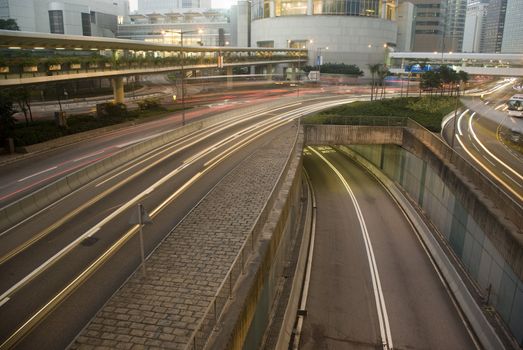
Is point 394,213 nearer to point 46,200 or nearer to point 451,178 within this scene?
point 451,178

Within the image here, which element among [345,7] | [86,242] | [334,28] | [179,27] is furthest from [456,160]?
[179,27]

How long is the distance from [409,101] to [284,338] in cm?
4645

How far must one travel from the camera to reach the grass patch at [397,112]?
36469 millimetres

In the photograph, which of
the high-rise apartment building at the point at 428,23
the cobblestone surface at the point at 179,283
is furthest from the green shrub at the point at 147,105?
the high-rise apartment building at the point at 428,23

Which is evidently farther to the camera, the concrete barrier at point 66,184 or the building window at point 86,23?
the building window at point 86,23

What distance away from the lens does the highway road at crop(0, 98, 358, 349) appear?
34.5 ft

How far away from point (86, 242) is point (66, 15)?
118m

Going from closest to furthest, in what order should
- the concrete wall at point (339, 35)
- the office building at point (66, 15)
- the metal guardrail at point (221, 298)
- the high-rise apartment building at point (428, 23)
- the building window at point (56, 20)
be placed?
the metal guardrail at point (221, 298), the office building at point (66, 15), the building window at point (56, 20), the concrete wall at point (339, 35), the high-rise apartment building at point (428, 23)

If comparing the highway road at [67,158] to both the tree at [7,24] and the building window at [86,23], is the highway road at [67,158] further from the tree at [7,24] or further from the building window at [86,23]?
the building window at [86,23]

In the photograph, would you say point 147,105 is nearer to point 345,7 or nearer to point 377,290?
point 377,290

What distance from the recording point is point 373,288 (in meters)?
19.3

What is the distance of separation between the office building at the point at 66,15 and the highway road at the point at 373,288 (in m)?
100

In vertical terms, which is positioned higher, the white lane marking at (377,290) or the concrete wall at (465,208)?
the concrete wall at (465,208)

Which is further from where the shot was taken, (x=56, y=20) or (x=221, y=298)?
(x=56, y=20)
